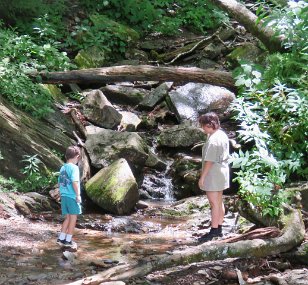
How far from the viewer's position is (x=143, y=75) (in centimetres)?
1018

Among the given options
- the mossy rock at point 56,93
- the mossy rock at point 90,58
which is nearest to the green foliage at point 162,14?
the mossy rock at point 90,58

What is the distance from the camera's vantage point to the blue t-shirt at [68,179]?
6172mm

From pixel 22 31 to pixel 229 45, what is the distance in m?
6.71

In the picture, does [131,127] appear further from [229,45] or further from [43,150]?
[229,45]

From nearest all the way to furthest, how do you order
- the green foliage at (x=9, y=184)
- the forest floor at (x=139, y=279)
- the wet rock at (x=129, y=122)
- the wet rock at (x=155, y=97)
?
1. the forest floor at (x=139, y=279)
2. the green foliage at (x=9, y=184)
3. the wet rock at (x=129, y=122)
4. the wet rock at (x=155, y=97)

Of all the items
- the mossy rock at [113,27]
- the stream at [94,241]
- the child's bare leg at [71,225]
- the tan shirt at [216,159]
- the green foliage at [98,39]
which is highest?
the mossy rock at [113,27]

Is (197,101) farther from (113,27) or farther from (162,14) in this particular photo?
(162,14)

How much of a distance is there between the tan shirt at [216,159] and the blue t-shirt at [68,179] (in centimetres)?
165

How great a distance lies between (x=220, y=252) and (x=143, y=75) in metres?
5.67

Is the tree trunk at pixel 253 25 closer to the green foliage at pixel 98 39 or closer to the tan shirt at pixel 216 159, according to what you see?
the tan shirt at pixel 216 159

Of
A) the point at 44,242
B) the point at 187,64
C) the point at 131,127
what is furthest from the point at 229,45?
the point at 44,242

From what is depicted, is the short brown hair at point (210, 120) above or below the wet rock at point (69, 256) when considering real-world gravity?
above

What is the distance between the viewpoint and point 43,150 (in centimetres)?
920

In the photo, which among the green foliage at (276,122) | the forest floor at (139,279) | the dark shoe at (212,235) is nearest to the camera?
the forest floor at (139,279)
